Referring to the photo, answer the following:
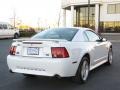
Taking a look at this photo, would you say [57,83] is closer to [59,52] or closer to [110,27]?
[59,52]

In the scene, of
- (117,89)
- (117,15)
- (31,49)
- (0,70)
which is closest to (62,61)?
(31,49)

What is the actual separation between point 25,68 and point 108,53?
4.13 m

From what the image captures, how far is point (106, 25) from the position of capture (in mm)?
61656

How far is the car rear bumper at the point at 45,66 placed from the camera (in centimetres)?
669

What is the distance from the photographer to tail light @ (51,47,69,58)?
22.4ft

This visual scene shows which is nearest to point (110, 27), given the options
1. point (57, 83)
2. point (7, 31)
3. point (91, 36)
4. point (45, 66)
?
point (7, 31)

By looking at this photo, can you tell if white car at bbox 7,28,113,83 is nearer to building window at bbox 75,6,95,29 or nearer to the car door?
the car door

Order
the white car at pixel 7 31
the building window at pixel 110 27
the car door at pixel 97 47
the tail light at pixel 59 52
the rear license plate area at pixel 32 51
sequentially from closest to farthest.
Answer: the tail light at pixel 59 52, the rear license plate area at pixel 32 51, the car door at pixel 97 47, the white car at pixel 7 31, the building window at pixel 110 27

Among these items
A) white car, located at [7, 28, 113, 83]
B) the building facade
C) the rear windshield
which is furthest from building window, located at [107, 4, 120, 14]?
white car, located at [7, 28, 113, 83]

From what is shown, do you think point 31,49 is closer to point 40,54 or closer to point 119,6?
point 40,54

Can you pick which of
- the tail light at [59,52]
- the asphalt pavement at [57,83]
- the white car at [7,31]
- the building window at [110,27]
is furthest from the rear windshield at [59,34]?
the building window at [110,27]

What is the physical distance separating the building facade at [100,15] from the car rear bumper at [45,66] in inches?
2088

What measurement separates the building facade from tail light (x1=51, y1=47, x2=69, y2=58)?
53117mm

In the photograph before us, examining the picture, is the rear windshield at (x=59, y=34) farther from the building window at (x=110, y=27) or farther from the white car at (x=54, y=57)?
the building window at (x=110, y=27)
